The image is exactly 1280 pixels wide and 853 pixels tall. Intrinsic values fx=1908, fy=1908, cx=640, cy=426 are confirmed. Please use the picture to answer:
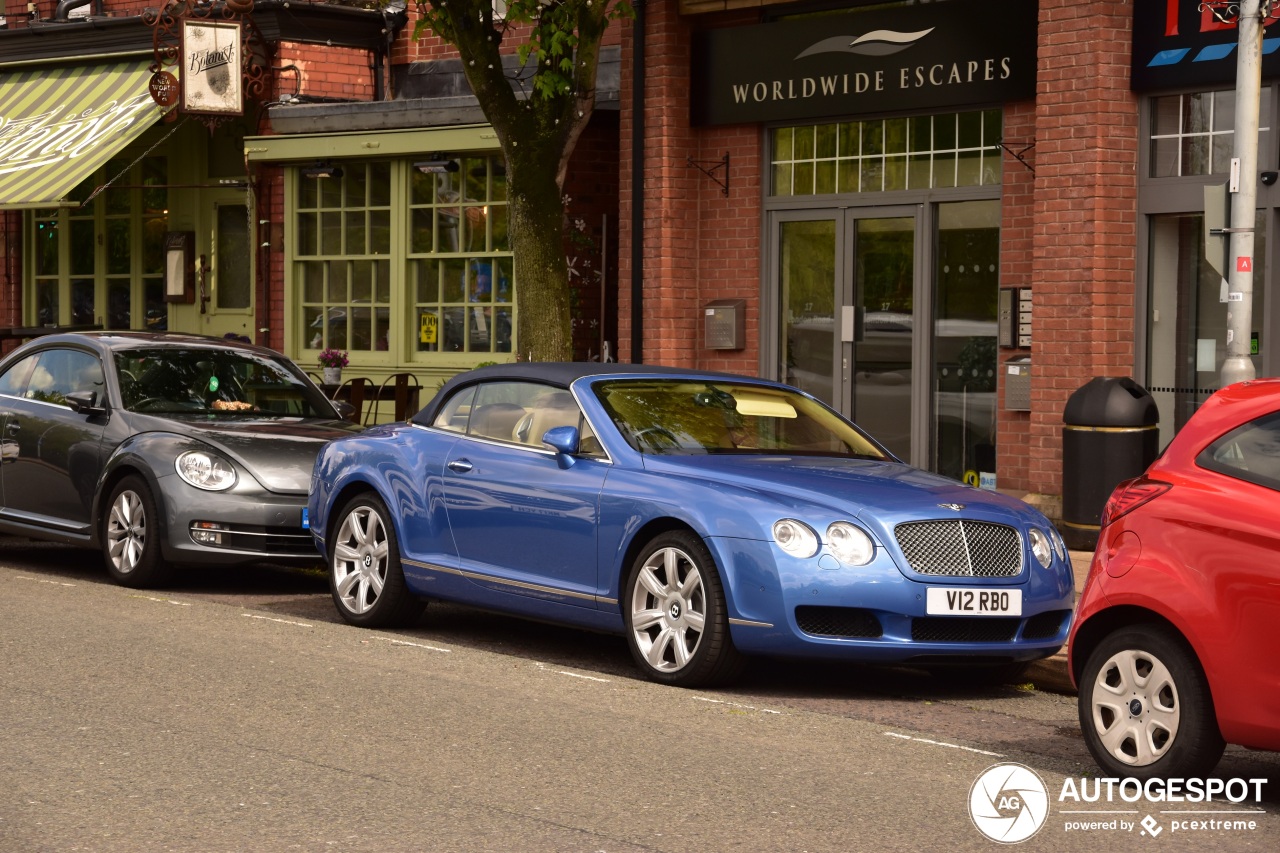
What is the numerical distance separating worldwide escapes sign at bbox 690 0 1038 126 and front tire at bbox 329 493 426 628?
290 inches

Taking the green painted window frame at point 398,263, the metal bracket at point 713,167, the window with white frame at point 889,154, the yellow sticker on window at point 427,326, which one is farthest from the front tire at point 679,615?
the yellow sticker on window at point 427,326

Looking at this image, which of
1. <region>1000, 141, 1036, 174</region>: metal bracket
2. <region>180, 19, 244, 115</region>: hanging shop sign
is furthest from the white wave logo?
<region>180, 19, 244, 115</region>: hanging shop sign

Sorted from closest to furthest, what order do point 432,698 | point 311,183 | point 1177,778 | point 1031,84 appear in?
point 1177,778 < point 432,698 < point 1031,84 < point 311,183

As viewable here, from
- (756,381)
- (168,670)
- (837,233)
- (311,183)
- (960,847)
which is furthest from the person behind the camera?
(311,183)

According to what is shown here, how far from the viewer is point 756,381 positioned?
1005cm

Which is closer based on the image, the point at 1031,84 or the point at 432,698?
the point at 432,698

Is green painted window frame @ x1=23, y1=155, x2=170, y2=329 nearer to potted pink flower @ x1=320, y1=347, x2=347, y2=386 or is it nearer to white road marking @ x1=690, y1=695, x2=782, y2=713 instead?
potted pink flower @ x1=320, y1=347, x2=347, y2=386

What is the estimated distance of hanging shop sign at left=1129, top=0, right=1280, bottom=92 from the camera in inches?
546

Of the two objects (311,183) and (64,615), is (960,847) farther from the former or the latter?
(311,183)

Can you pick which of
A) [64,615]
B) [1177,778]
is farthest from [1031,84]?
[1177,778]

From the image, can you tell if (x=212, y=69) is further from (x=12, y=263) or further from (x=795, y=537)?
(x=795, y=537)

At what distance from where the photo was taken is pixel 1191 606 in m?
6.27

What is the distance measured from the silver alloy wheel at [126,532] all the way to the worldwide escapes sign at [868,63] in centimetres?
758

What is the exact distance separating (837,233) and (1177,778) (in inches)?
430
